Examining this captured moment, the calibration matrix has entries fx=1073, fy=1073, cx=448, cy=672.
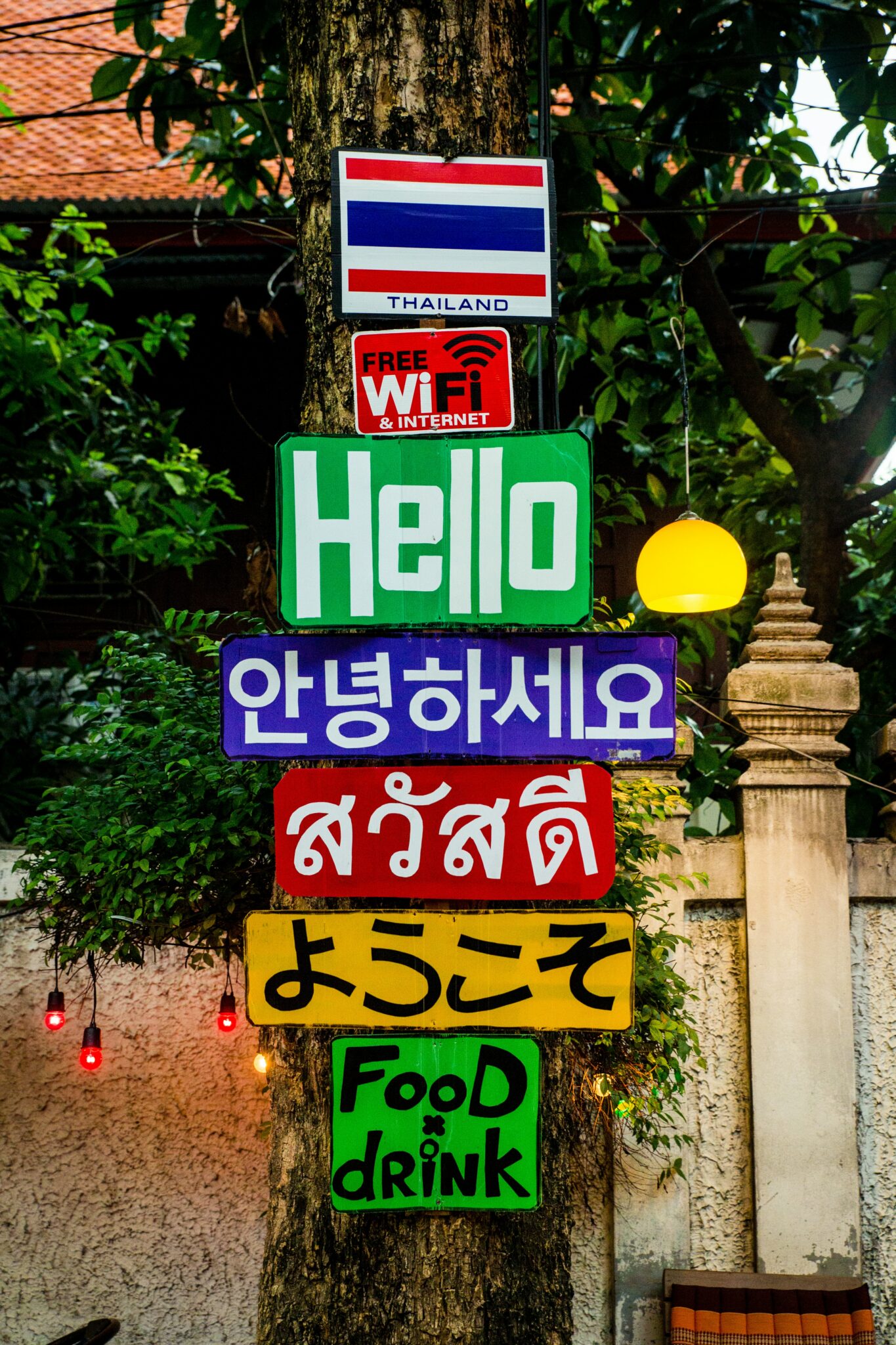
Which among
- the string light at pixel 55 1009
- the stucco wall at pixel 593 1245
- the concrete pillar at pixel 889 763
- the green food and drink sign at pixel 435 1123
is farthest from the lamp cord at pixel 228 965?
the concrete pillar at pixel 889 763

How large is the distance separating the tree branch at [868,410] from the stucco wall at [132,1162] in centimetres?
381

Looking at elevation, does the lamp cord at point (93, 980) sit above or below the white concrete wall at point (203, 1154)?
above

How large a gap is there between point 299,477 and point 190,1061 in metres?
2.92

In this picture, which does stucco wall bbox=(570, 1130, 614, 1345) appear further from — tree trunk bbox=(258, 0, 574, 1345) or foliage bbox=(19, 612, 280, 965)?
tree trunk bbox=(258, 0, 574, 1345)

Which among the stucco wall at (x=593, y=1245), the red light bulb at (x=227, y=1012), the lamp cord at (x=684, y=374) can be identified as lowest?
the stucco wall at (x=593, y=1245)

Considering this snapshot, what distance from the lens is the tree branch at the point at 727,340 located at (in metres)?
5.19

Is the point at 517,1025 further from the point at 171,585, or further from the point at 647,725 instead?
the point at 171,585

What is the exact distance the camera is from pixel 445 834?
2.10 m

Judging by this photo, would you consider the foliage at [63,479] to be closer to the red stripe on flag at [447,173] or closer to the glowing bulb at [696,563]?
the glowing bulb at [696,563]

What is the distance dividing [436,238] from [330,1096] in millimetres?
1821

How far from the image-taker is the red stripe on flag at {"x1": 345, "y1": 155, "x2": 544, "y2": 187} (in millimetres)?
2291

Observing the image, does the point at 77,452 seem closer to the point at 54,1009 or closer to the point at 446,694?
the point at 54,1009

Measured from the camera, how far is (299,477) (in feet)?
6.98

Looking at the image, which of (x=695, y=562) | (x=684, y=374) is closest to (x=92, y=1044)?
(x=695, y=562)
